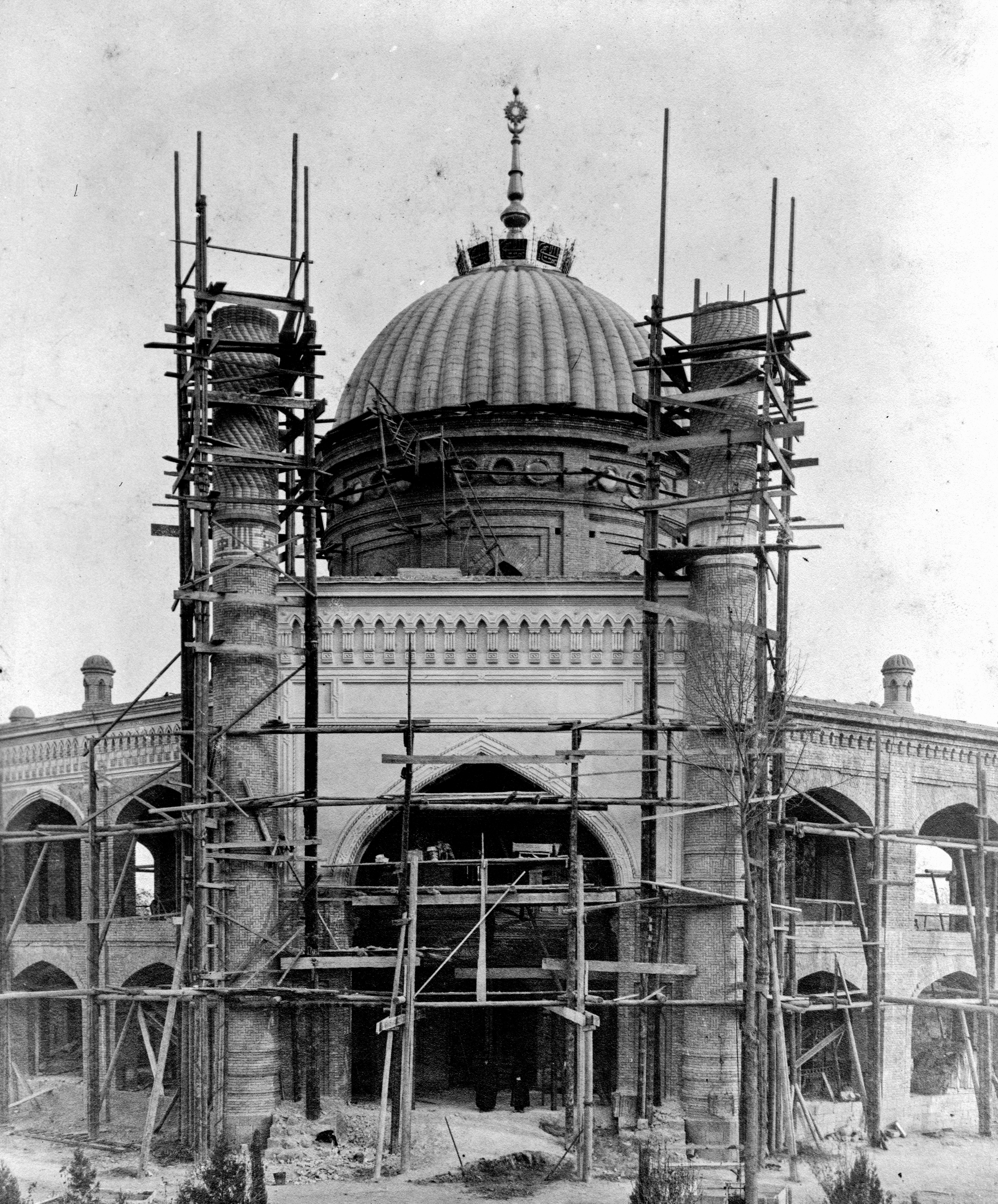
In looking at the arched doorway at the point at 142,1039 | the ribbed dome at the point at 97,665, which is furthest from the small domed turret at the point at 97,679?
the arched doorway at the point at 142,1039

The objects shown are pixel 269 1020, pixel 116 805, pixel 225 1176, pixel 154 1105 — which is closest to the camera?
pixel 225 1176

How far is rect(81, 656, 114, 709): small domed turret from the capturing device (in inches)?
1182

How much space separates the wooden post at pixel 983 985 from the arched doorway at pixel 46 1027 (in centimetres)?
1401

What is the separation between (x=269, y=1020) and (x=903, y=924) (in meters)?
10.1

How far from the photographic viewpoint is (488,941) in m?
24.0

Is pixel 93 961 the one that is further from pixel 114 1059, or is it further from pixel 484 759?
pixel 484 759

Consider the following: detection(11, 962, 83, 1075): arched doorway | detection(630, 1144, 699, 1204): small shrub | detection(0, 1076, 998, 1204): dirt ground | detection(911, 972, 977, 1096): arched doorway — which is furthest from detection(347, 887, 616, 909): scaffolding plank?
detection(911, 972, 977, 1096): arched doorway

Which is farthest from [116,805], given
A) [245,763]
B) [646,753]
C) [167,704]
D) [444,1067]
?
[646,753]

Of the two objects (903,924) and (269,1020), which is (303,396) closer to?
(269,1020)

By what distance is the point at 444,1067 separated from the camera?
24250 mm

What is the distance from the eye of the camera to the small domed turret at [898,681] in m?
28.5

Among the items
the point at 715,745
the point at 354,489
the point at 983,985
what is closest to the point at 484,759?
the point at 715,745

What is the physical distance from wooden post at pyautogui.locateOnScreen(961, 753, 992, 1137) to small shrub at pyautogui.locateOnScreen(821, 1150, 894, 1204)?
5613mm

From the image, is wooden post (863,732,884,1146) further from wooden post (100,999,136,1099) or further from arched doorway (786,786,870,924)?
wooden post (100,999,136,1099)
